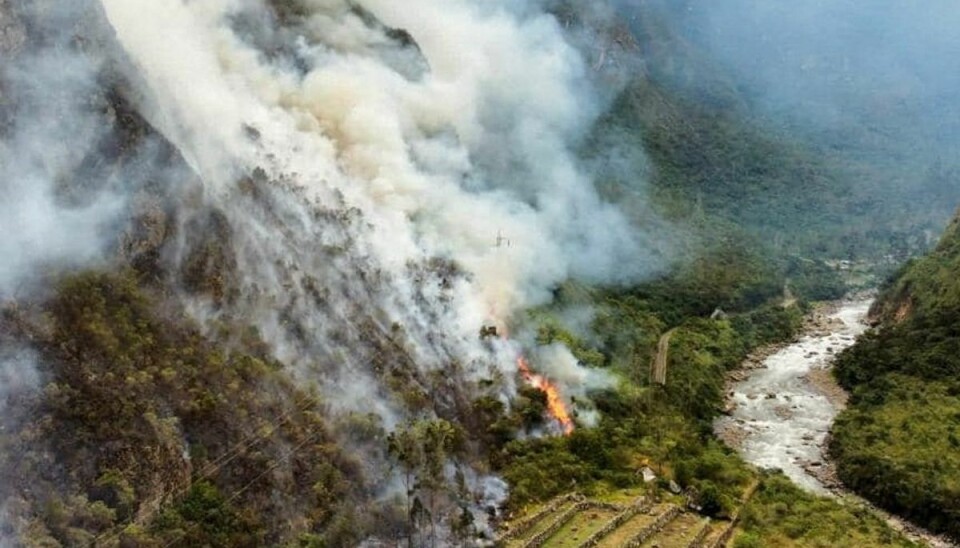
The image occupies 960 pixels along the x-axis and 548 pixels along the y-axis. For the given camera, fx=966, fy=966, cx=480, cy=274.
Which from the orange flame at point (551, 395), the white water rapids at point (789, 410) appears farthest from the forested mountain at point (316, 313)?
the white water rapids at point (789, 410)

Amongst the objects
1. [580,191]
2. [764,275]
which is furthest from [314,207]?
[764,275]

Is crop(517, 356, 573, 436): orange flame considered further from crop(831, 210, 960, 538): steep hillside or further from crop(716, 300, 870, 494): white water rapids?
crop(831, 210, 960, 538): steep hillside

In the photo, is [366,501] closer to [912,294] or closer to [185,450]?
[185,450]

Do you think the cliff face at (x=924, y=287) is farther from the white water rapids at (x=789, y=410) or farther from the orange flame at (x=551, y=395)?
the orange flame at (x=551, y=395)

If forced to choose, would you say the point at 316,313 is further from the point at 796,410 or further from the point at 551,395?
the point at 796,410

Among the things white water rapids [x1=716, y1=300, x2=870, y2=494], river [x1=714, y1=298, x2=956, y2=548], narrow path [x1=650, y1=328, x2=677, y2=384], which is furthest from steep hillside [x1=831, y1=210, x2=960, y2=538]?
narrow path [x1=650, y1=328, x2=677, y2=384]

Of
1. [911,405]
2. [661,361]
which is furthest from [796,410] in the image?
[661,361]
